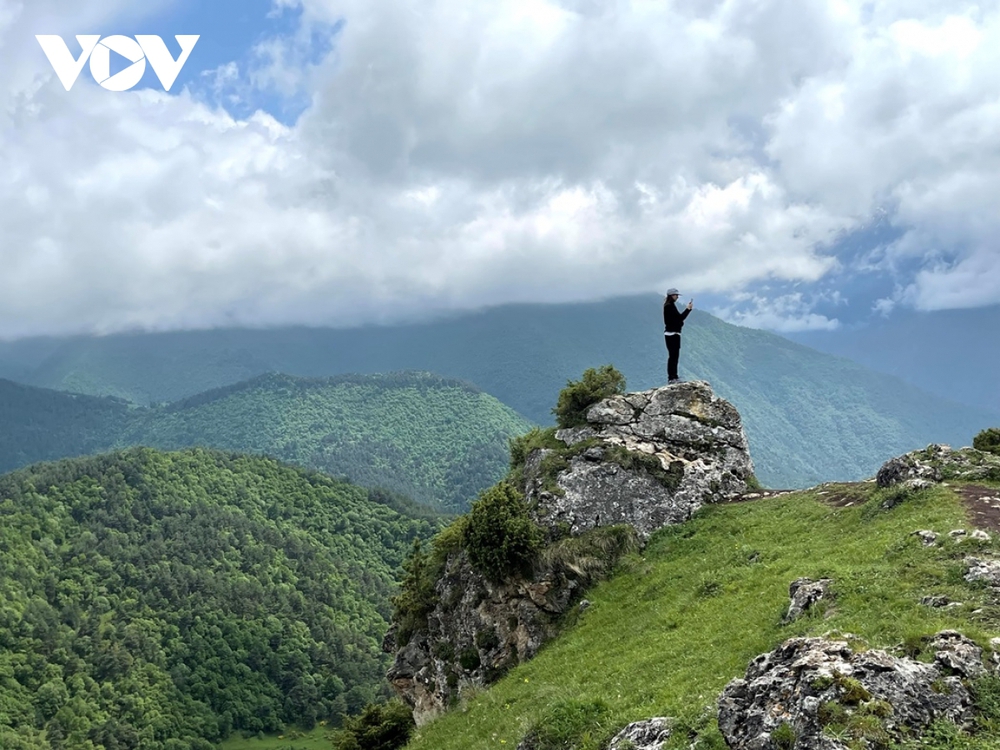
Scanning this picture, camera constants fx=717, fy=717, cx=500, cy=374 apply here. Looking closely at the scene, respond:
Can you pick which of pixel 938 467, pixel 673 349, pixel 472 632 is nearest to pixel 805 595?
pixel 938 467

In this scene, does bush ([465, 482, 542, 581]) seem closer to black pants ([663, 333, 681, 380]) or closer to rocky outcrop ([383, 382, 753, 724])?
rocky outcrop ([383, 382, 753, 724])

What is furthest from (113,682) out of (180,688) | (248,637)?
(248,637)

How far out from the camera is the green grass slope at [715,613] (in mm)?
15539

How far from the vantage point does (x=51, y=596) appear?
623 ft

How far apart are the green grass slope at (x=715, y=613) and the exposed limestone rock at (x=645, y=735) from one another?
1.32 feet

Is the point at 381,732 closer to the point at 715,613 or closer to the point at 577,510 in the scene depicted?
the point at 577,510

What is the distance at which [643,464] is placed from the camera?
33875 mm

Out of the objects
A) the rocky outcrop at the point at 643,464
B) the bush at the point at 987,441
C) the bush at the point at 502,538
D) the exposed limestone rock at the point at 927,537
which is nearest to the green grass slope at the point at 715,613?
the exposed limestone rock at the point at 927,537

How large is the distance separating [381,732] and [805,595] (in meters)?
25.2

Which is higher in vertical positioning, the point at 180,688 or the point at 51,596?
the point at 51,596

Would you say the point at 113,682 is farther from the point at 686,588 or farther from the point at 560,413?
the point at 686,588

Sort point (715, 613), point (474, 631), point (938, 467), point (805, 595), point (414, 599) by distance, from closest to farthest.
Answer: point (805, 595)
point (715, 613)
point (938, 467)
point (474, 631)
point (414, 599)

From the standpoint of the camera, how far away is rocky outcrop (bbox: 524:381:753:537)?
32625mm

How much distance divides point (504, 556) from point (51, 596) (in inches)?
8079
